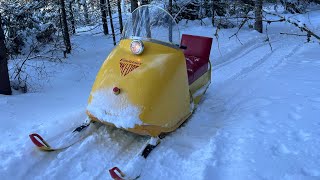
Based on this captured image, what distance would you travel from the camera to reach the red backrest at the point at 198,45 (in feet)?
19.0

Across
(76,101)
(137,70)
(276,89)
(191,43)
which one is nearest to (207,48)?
(191,43)

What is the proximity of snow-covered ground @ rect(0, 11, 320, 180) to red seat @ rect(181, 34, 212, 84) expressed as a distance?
0.58 meters

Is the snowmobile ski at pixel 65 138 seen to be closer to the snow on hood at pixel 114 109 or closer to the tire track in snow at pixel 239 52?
the snow on hood at pixel 114 109

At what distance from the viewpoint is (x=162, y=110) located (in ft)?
13.2

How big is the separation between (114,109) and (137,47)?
85 cm

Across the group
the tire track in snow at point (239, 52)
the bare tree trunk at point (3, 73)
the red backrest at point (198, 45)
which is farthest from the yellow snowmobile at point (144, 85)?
the tire track in snow at point (239, 52)

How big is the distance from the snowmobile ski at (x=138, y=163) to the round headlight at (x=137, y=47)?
3.64 ft

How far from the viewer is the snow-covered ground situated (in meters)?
3.44

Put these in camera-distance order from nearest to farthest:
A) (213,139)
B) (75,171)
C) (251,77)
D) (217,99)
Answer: (75,171) < (213,139) < (217,99) < (251,77)

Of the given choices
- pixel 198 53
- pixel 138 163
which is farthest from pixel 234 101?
pixel 138 163

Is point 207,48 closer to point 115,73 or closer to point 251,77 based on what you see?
point 251,77

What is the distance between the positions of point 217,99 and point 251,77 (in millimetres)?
1534

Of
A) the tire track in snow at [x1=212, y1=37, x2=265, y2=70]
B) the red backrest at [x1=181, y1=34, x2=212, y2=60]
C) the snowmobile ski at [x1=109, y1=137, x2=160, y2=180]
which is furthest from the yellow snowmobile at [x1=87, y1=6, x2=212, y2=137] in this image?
the tire track in snow at [x1=212, y1=37, x2=265, y2=70]

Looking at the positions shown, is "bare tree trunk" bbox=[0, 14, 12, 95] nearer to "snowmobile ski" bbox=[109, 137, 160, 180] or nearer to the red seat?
the red seat
